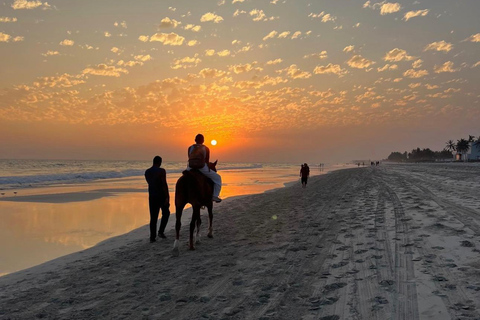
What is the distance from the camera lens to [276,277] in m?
5.49

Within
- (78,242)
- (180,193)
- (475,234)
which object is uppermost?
(180,193)

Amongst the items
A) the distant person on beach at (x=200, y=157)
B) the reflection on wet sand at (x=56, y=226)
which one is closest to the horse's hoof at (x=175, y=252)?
the distant person on beach at (x=200, y=157)

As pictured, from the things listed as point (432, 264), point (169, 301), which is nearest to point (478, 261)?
point (432, 264)

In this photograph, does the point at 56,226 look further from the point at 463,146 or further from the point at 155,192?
the point at 463,146

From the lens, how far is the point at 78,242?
30.6 feet

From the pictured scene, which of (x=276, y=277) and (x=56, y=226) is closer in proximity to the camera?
(x=276, y=277)

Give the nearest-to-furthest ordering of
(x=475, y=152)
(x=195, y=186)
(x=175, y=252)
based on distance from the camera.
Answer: (x=175, y=252)
(x=195, y=186)
(x=475, y=152)

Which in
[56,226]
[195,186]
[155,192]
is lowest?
[56,226]

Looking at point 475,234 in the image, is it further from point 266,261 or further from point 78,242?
point 78,242

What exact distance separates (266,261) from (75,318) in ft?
11.8

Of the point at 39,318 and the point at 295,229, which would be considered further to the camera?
the point at 295,229

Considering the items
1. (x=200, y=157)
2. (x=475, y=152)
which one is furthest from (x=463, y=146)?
(x=200, y=157)

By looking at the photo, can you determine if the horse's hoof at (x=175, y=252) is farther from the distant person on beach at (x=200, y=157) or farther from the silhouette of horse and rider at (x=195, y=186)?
the distant person on beach at (x=200, y=157)

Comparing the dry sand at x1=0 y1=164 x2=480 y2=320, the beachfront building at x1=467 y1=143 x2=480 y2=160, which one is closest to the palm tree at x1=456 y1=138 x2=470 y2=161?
the beachfront building at x1=467 y1=143 x2=480 y2=160
